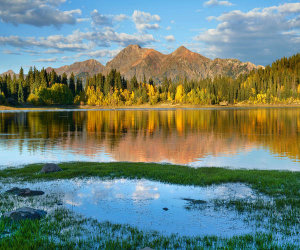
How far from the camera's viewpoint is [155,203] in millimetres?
15383

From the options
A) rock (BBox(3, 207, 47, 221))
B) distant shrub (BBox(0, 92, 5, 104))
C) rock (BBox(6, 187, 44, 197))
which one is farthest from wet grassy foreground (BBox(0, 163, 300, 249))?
distant shrub (BBox(0, 92, 5, 104))

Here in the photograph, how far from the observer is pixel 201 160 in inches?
1325

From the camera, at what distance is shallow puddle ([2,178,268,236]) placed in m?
12.3

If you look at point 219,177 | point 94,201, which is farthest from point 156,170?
point 94,201

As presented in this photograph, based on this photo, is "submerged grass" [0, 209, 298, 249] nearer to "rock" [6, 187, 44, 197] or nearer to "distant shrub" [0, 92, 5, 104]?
"rock" [6, 187, 44, 197]

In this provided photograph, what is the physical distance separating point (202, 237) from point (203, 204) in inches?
155

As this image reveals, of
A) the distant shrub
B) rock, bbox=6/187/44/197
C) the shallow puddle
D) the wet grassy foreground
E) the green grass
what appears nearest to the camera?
the wet grassy foreground

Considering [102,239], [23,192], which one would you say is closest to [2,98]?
[23,192]

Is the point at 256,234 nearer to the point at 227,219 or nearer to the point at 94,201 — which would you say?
the point at 227,219

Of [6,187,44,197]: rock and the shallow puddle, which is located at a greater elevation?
[6,187,44,197]: rock

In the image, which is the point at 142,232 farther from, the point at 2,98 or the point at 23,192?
the point at 2,98

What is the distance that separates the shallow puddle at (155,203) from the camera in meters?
12.3

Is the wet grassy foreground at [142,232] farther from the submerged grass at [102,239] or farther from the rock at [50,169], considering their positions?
the rock at [50,169]

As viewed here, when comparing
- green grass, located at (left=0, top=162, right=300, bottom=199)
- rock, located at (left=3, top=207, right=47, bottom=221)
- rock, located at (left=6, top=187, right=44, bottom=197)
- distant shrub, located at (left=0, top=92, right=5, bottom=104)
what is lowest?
green grass, located at (left=0, top=162, right=300, bottom=199)
